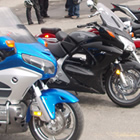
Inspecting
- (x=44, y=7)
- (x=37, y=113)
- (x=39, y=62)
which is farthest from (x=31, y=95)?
(x=44, y=7)

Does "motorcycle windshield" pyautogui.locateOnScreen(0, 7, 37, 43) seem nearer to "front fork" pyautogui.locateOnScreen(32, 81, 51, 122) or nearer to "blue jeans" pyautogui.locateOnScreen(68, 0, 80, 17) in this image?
"front fork" pyautogui.locateOnScreen(32, 81, 51, 122)

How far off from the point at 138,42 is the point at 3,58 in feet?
14.1

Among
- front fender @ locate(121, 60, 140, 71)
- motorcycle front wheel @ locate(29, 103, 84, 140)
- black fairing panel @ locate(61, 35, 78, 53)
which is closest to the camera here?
motorcycle front wheel @ locate(29, 103, 84, 140)

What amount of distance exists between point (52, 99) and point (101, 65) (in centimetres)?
166

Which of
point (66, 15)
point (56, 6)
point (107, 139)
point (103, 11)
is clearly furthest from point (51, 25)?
point (107, 139)

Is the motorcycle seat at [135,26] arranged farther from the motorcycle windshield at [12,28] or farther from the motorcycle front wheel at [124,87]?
the motorcycle windshield at [12,28]

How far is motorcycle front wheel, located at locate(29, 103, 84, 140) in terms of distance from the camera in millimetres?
3785

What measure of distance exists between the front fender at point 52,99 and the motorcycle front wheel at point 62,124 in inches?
3.4

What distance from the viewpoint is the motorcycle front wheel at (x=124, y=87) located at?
17.2ft

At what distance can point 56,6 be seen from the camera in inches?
646

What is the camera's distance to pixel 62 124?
382 cm

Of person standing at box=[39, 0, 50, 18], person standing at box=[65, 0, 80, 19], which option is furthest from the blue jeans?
person standing at box=[39, 0, 50, 18]

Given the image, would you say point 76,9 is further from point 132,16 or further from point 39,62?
point 39,62

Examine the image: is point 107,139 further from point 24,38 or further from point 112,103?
point 24,38
